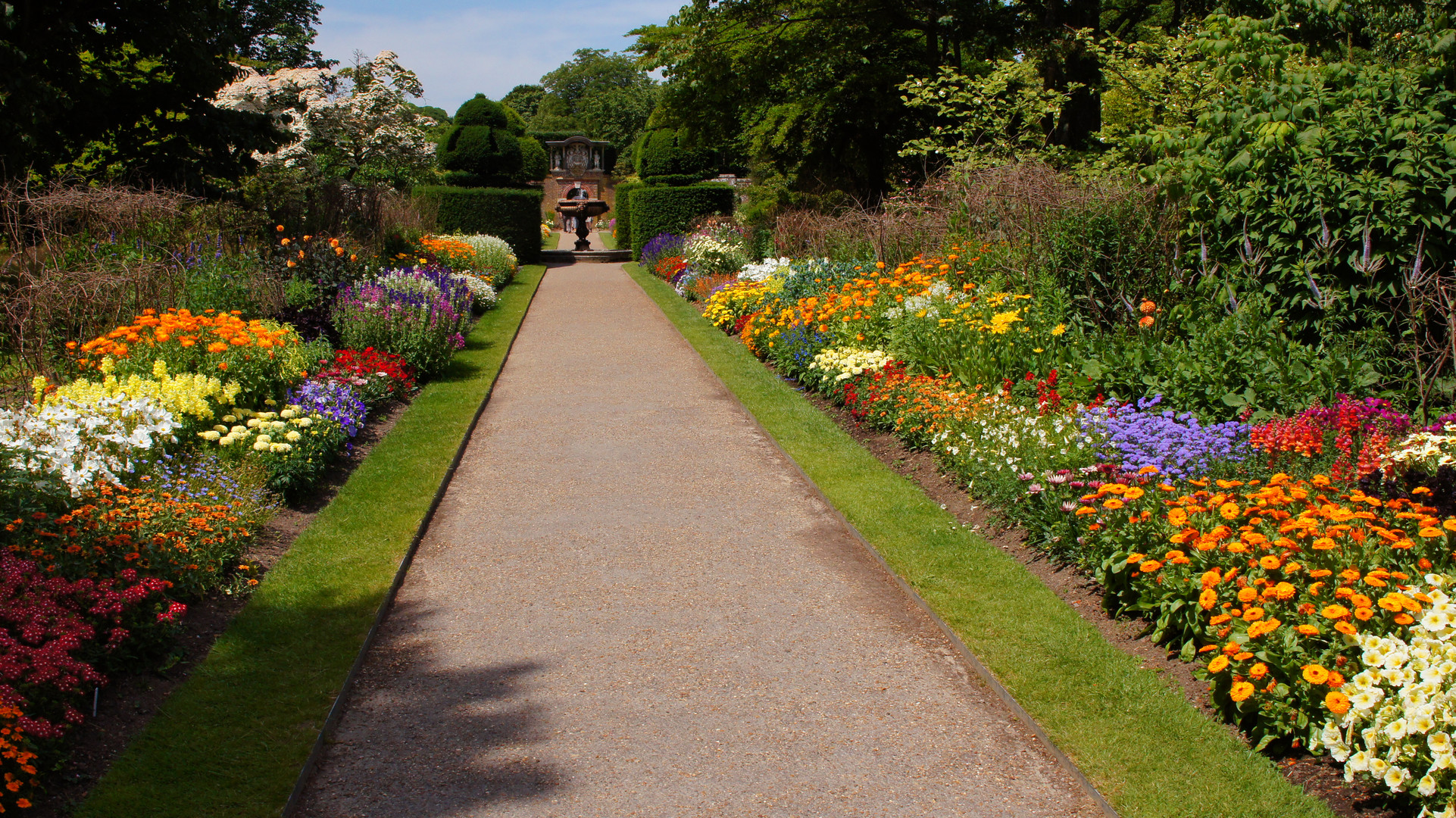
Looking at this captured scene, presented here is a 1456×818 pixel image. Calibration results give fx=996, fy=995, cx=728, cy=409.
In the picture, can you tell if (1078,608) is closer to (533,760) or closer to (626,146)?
(533,760)

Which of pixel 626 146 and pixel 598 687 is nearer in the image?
pixel 598 687

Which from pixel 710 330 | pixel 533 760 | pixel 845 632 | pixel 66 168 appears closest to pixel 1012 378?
pixel 845 632

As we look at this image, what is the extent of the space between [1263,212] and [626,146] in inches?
3041

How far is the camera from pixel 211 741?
387 centimetres

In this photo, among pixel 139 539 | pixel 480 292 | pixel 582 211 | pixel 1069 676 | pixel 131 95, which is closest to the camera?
pixel 1069 676

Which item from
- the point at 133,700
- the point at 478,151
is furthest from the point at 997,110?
the point at 478,151

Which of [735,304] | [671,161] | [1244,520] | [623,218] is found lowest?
[1244,520]

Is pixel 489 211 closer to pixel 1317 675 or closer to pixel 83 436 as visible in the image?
pixel 83 436

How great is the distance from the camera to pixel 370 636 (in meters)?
4.86

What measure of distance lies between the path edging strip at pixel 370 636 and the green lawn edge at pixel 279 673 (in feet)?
0.10

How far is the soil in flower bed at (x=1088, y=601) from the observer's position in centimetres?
340

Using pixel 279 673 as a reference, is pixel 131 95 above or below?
above

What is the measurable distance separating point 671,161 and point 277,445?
24.0 m

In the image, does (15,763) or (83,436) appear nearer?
(15,763)
